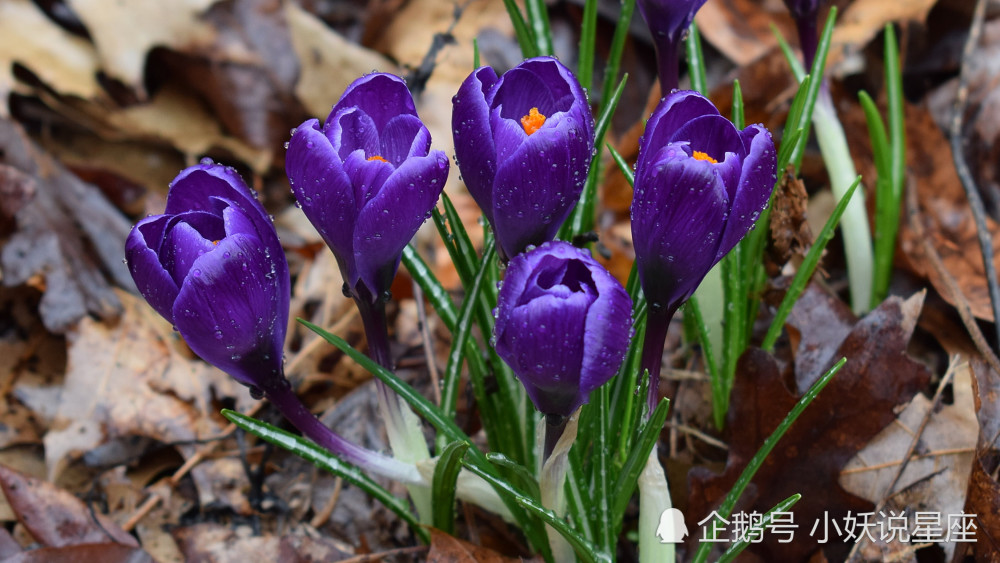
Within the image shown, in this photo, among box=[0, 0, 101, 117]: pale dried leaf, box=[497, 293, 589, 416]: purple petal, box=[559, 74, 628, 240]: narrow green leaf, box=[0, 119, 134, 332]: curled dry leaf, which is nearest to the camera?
box=[497, 293, 589, 416]: purple petal

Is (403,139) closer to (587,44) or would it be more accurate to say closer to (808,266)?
(587,44)

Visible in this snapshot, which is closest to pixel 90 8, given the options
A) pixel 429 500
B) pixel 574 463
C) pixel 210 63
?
pixel 210 63

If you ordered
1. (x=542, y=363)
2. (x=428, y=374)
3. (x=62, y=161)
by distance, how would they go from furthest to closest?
1. (x=62, y=161)
2. (x=428, y=374)
3. (x=542, y=363)

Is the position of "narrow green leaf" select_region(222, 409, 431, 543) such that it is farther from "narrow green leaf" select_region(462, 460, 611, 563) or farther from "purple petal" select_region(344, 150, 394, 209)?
"purple petal" select_region(344, 150, 394, 209)

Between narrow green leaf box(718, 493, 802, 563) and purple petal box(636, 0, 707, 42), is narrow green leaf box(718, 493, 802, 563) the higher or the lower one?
the lower one

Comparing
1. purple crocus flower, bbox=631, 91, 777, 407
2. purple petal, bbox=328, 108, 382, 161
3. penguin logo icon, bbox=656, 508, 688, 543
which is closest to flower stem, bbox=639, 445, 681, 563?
penguin logo icon, bbox=656, 508, 688, 543

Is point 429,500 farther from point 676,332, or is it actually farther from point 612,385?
point 676,332

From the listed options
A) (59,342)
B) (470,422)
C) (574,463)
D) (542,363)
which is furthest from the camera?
(59,342)
